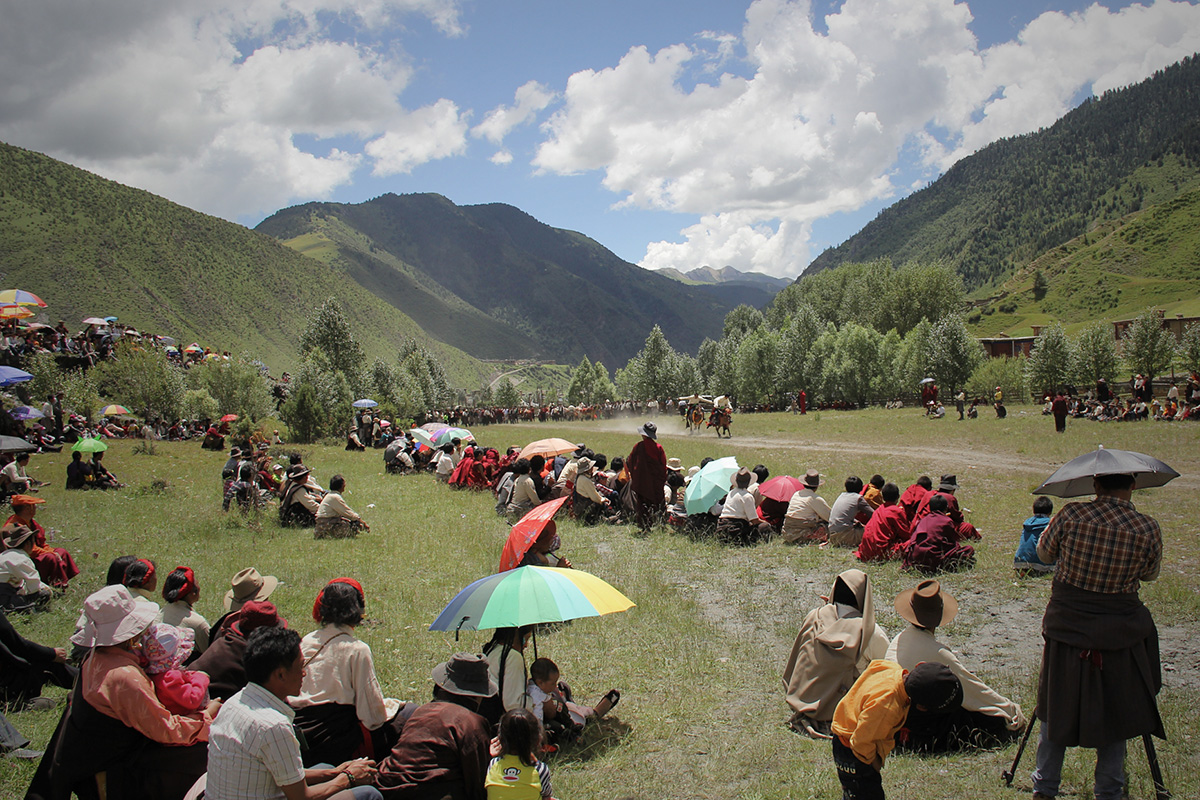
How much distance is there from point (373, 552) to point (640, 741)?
723 cm

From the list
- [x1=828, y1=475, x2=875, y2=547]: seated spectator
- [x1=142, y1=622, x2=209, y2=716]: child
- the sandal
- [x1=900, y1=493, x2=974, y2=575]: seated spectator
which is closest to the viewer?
[x1=142, y1=622, x2=209, y2=716]: child

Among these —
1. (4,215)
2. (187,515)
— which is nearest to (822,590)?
(187,515)

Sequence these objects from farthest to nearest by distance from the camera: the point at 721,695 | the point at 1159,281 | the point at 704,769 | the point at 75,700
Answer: the point at 1159,281, the point at 721,695, the point at 704,769, the point at 75,700

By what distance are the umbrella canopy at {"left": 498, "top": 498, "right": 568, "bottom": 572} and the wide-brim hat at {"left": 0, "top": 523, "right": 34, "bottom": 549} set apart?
6222 millimetres

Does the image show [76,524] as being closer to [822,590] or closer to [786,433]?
[822,590]

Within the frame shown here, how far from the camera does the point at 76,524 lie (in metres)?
12.9

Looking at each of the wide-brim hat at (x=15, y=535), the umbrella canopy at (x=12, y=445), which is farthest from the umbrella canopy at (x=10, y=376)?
the wide-brim hat at (x=15, y=535)

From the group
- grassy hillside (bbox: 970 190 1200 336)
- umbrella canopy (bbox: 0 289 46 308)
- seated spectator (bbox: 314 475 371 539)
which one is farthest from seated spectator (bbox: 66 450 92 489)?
grassy hillside (bbox: 970 190 1200 336)

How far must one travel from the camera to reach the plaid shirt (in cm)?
389

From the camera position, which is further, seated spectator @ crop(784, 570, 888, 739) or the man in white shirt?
seated spectator @ crop(784, 570, 888, 739)

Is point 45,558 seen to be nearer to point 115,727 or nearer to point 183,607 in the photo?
point 183,607

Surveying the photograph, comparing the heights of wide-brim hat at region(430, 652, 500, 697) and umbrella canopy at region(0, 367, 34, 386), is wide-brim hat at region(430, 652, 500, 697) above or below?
below

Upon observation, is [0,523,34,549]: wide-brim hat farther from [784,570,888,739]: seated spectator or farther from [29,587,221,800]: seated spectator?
[784,570,888,739]: seated spectator

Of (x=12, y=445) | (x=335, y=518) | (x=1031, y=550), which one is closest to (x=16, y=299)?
(x=12, y=445)
